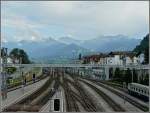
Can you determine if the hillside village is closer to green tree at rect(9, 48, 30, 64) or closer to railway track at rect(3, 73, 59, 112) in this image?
green tree at rect(9, 48, 30, 64)

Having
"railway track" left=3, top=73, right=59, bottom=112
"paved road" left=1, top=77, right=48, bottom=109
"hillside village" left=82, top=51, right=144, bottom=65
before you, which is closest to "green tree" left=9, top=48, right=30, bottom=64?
"hillside village" left=82, top=51, right=144, bottom=65

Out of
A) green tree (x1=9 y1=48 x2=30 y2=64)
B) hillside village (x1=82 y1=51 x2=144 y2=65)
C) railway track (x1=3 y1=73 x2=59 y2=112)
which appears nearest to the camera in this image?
railway track (x1=3 y1=73 x2=59 y2=112)

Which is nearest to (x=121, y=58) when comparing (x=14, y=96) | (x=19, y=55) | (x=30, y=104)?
(x=19, y=55)

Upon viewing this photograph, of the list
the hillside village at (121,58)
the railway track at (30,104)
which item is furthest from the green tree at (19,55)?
the railway track at (30,104)

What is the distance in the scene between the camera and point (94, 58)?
96.8 m

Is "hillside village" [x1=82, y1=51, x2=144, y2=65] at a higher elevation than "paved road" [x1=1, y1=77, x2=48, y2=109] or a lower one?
higher

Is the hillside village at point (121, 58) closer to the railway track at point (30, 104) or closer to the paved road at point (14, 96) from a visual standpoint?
the paved road at point (14, 96)

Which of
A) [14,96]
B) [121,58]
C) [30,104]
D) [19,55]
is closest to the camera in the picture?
[30,104]

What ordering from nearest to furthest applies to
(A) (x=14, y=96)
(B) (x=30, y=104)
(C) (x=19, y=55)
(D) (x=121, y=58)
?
(B) (x=30, y=104) → (A) (x=14, y=96) → (D) (x=121, y=58) → (C) (x=19, y=55)

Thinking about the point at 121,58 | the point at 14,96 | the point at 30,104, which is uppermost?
the point at 121,58

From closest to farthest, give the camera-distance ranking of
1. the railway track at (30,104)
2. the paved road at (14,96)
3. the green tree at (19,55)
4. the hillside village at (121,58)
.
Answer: the railway track at (30,104), the paved road at (14,96), the hillside village at (121,58), the green tree at (19,55)

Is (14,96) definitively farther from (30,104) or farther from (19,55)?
(19,55)

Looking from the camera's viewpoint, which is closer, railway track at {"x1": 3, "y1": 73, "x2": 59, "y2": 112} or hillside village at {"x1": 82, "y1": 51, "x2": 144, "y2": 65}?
railway track at {"x1": 3, "y1": 73, "x2": 59, "y2": 112}

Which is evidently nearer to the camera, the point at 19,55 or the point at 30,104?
the point at 30,104
